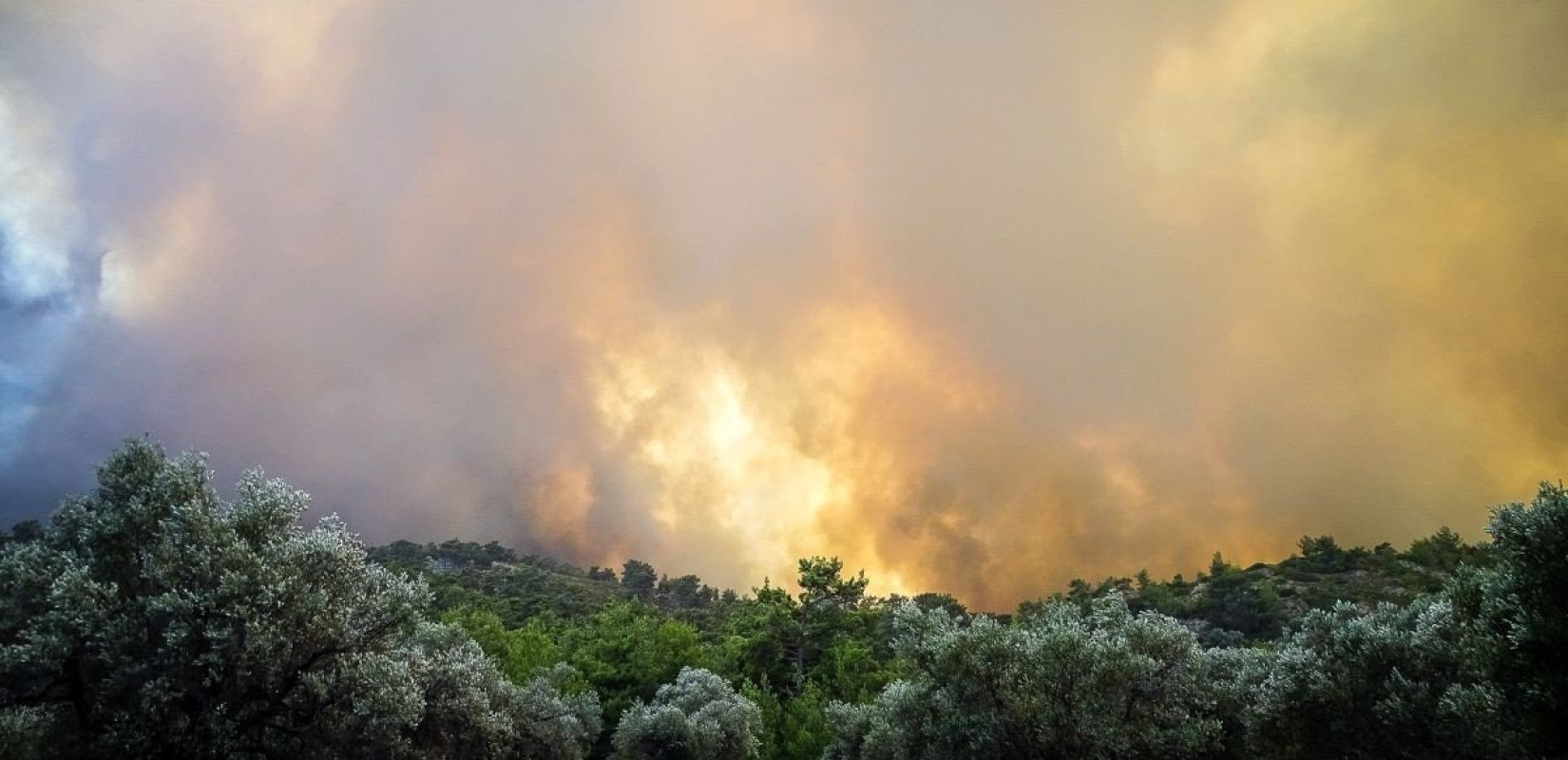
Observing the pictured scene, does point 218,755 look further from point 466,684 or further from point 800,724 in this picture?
point 800,724

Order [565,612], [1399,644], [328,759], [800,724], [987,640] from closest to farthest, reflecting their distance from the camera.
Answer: [328,759]
[1399,644]
[987,640]
[800,724]
[565,612]

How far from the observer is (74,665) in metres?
23.1

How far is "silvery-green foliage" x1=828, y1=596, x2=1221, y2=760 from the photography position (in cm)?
3119

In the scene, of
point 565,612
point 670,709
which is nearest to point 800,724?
point 670,709

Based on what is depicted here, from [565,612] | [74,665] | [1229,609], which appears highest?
[565,612]

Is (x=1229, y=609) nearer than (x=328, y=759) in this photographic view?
No

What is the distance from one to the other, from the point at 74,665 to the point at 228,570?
5010 mm

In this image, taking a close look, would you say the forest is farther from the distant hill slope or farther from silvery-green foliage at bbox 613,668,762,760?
the distant hill slope

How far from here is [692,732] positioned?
59.7 meters

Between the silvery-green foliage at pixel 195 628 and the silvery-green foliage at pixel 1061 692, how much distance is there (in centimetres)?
2412

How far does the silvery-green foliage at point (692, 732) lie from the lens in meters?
59.7

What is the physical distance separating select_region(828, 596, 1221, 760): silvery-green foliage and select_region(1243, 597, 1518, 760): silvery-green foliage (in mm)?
3002

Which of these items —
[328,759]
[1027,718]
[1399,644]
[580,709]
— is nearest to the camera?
[328,759]

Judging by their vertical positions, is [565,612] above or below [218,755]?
above
